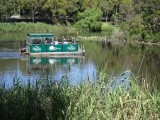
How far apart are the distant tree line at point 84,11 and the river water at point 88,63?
7144 millimetres

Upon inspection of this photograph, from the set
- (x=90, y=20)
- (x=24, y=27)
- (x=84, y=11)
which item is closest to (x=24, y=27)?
(x=24, y=27)

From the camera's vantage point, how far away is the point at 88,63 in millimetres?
27859

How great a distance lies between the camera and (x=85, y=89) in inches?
351

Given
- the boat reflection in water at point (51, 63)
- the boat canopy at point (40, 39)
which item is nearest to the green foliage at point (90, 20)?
the boat canopy at point (40, 39)

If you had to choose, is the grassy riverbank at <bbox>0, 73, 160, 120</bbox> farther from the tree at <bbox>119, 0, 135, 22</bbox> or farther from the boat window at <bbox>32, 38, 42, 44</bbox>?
the tree at <bbox>119, 0, 135, 22</bbox>

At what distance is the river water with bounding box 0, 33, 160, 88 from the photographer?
864 inches

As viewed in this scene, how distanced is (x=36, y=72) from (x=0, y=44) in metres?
15.9

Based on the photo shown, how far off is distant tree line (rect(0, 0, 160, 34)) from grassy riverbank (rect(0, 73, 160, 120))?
122ft

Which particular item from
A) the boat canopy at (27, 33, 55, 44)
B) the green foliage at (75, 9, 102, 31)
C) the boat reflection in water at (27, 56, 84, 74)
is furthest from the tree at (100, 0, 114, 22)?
the boat reflection in water at (27, 56, 84, 74)

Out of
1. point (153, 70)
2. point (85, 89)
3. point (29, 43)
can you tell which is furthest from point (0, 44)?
point (85, 89)

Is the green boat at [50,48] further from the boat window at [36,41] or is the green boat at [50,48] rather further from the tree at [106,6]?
the tree at [106,6]

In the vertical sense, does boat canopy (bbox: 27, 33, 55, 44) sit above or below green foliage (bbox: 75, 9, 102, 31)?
below

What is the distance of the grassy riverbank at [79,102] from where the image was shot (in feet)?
25.0

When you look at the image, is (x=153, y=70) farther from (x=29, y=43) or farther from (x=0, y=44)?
(x=0, y=44)
